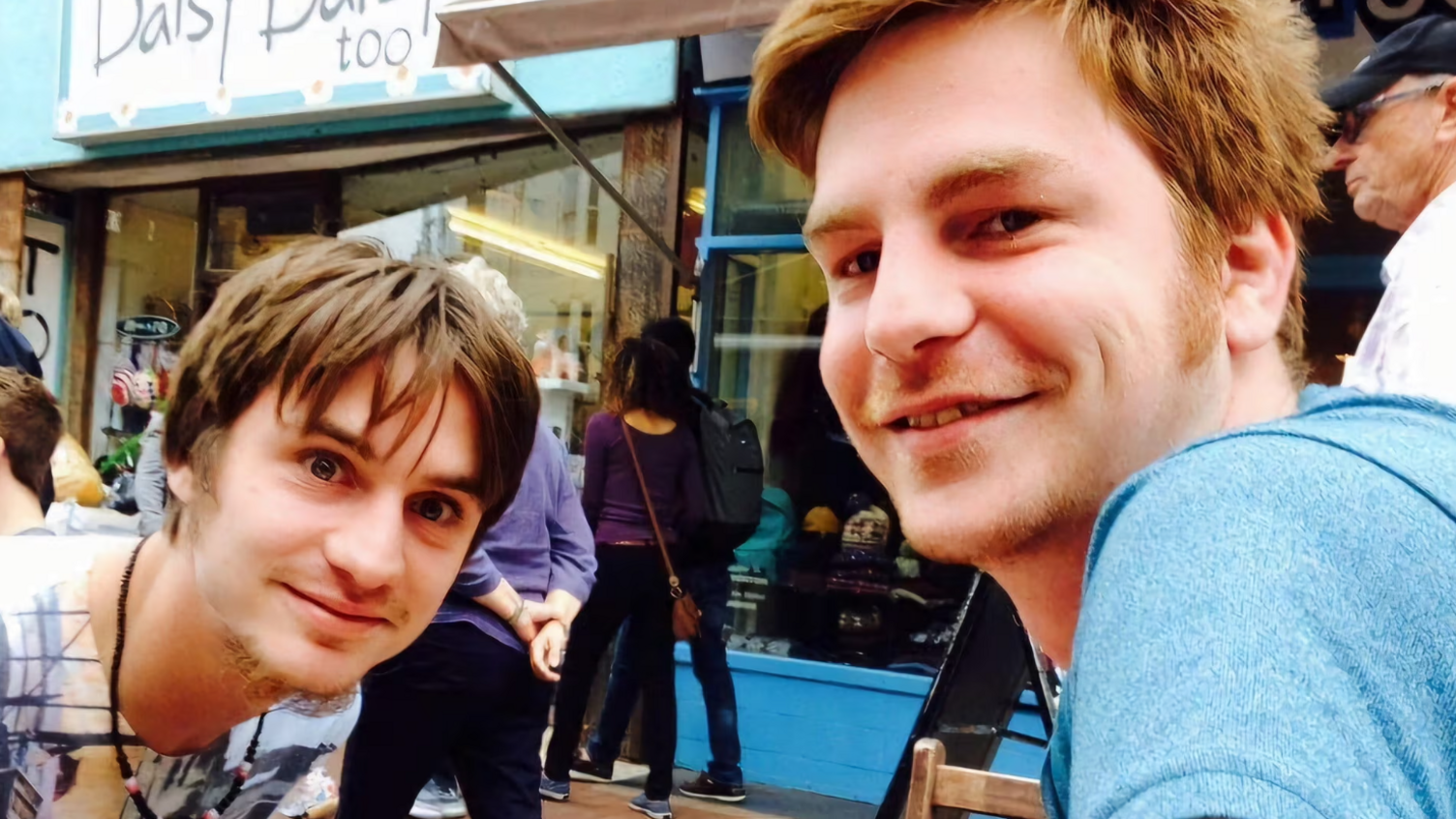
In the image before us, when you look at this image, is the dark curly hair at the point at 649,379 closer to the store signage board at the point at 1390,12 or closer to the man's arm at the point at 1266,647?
the store signage board at the point at 1390,12

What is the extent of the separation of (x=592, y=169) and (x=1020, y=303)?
12.5ft

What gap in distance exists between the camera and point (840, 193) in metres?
0.95

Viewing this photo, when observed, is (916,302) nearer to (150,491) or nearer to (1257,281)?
(1257,281)

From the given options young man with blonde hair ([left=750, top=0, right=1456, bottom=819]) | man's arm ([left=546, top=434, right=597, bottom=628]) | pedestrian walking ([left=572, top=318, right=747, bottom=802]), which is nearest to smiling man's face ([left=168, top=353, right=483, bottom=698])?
young man with blonde hair ([left=750, top=0, right=1456, bottom=819])

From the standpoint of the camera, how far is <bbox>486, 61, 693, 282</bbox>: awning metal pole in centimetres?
387

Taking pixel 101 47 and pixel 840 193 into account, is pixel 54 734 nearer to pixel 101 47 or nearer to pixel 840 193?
pixel 840 193

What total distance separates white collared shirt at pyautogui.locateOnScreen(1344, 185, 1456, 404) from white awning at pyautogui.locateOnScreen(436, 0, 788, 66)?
63.9 inches

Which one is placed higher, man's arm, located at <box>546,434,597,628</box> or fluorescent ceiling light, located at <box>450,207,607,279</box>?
fluorescent ceiling light, located at <box>450,207,607,279</box>

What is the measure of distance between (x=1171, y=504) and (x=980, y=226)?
32 cm

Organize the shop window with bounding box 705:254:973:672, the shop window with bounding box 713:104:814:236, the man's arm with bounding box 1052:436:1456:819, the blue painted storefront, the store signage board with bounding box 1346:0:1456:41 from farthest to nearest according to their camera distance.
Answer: the shop window with bounding box 713:104:814:236, the shop window with bounding box 705:254:973:672, the blue painted storefront, the store signage board with bounding box 1346:0:1456:41, the man's arm with bounding box 1052:436:1456:819

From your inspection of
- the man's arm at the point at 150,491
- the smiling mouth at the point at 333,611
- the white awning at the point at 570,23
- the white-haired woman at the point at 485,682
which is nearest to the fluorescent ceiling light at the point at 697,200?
the white awning at the point at 570,23

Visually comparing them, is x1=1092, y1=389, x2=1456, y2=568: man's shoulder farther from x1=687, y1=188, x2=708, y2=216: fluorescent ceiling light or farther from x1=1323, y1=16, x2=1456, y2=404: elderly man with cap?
x1=687, y1=188, x2=708, y2=216: fluorescent ceiling light

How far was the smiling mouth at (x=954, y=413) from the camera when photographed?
83 centimetres

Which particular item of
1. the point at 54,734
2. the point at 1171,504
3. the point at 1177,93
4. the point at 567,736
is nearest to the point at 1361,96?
the point at 1177,93
